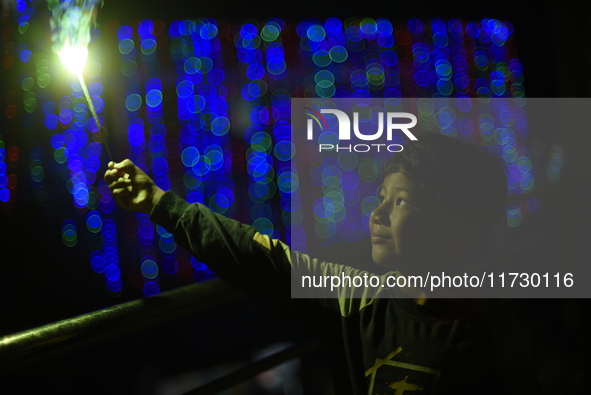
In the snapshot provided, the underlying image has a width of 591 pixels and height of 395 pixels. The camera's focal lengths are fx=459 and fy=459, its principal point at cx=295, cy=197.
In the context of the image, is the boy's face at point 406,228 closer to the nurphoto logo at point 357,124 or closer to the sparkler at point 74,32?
the nurphoto logo at point 357,124

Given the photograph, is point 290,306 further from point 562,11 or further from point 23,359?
point 562,11

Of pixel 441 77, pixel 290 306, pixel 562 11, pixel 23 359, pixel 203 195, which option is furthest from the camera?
pixel 203 195

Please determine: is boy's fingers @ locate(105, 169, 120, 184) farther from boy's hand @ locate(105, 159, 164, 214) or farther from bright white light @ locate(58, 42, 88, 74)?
bright white light @ locate(58, 42, 88, 74)

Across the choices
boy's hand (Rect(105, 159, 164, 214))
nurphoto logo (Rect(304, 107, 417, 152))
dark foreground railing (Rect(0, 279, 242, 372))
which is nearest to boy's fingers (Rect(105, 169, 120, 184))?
boy's hand (Rect(105, 159, 164, 214))

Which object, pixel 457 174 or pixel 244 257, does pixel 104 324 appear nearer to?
pixel 244 257

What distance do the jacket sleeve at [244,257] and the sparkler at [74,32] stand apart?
213 millimetres

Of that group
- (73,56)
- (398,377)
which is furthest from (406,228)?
(73,56)

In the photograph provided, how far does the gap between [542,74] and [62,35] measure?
126 inches

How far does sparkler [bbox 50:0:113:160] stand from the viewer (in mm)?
936

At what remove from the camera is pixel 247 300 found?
3342 mm

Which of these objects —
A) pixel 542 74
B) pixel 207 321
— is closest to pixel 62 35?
pixel 542 74

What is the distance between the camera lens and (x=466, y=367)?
767 millimetres

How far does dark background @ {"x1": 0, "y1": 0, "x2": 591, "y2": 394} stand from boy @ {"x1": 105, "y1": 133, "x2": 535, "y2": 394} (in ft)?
1.22

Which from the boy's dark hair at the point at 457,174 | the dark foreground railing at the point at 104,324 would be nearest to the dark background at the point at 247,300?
the dark foreground railing at the point at 104,324
